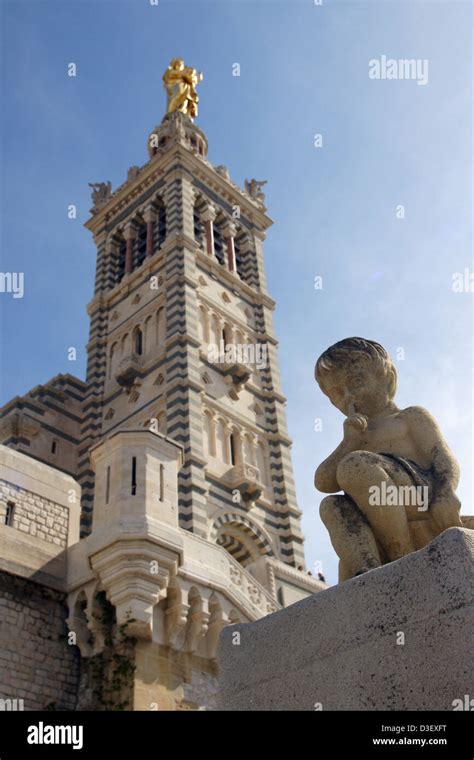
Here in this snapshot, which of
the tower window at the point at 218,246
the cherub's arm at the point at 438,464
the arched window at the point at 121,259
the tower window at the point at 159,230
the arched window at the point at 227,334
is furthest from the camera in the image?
the tower window at the point at 218,246

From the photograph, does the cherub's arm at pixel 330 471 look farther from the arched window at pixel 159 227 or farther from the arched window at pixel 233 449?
the arched window at pixel 159 227

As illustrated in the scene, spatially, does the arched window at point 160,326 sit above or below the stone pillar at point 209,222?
below

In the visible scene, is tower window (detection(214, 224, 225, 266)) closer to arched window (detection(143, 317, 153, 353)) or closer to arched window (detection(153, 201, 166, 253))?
arched window (detection(153, 201, 166, 253))

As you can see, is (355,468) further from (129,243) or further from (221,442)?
(129,243)

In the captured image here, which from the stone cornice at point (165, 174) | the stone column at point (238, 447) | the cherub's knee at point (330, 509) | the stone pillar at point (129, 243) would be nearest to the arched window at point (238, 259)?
the stone cornice at point (165, 174)

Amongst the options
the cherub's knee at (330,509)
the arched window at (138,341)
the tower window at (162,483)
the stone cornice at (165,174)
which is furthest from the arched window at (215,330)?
the cherub's knee at (330,509)

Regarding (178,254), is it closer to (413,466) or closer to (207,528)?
(207,528)

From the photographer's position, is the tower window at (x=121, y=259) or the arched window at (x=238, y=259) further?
the arched window at (x=238, y=259)

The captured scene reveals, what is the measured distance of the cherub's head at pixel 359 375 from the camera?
4707mm

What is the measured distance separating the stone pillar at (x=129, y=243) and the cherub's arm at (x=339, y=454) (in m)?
27.5

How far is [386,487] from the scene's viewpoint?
13.2 feet

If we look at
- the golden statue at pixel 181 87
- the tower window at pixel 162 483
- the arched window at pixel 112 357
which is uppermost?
the golden statue at pixel 181 87

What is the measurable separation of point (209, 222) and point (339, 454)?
28624 millimetres

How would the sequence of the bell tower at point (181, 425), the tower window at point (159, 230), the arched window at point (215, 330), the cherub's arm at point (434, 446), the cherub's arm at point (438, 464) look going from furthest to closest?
the tower window at point (159, 230)
the arched window at point (215, 330)
the bell tower at point (181, 425)
the cherub's arm at point (434, 446)
the cherub's arm at point (438, 464)
